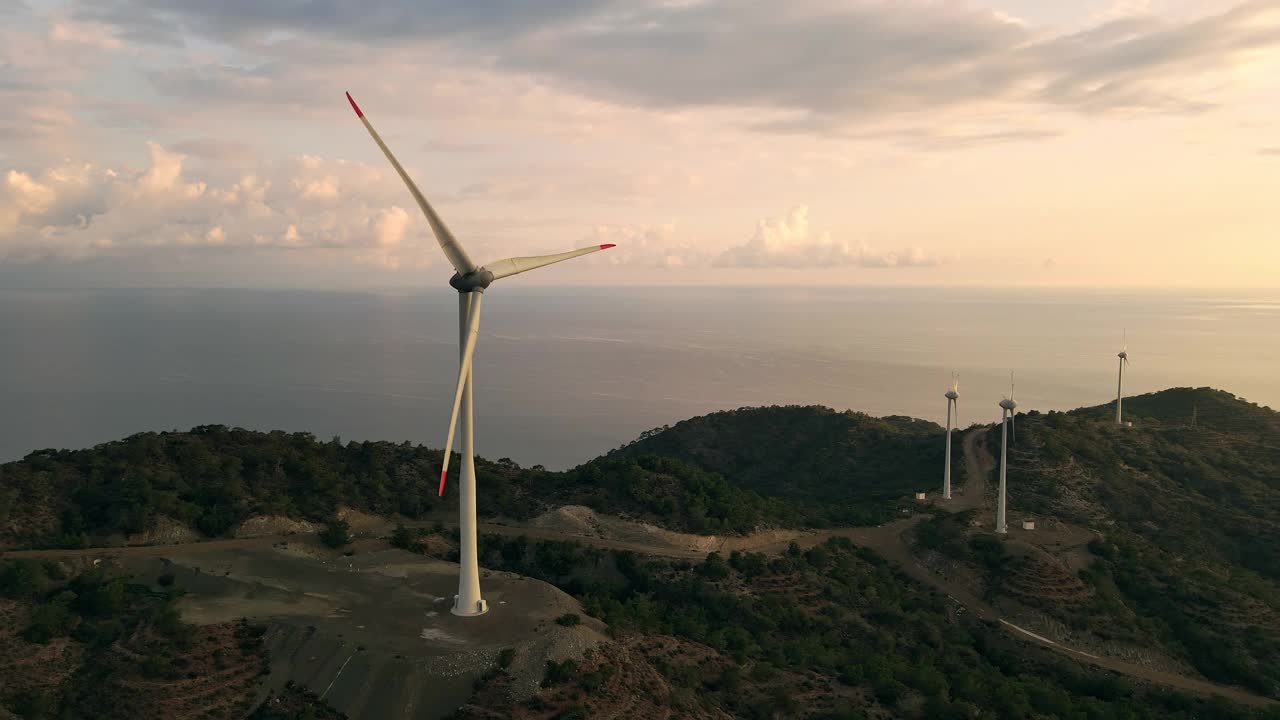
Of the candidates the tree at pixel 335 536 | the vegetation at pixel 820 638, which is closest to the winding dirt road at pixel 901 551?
the vegetation at pixel 820 638

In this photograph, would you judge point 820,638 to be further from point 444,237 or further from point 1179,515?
point 1179,515

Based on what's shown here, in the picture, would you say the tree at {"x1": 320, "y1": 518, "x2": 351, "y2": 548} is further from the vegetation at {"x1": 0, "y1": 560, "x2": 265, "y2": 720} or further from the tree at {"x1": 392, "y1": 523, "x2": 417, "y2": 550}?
the vegetation at {"x1": 0, "y1": 560, "x2": 265, "y2": 720}

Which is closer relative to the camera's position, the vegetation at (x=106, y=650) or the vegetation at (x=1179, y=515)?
the vegetation at (x=106, y=650)

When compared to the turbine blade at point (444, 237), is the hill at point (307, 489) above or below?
below

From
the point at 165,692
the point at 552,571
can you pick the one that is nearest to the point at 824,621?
the point at 552,571

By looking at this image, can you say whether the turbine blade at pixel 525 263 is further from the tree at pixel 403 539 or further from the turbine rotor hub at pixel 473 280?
the tree at pixel 403 539

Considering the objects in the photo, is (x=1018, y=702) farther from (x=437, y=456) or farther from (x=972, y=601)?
(x=437, y=456)
